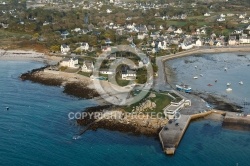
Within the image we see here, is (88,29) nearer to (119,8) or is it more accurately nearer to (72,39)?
(72,39)

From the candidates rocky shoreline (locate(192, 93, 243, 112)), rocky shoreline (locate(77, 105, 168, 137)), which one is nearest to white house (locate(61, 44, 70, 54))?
rocky shoreline (locate(192, 93, 243, 112))

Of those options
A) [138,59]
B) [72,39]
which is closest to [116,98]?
[138,59]

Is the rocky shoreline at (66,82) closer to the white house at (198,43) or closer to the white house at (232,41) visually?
the white house at (198,43)

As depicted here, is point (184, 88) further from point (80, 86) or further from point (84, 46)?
point (84, 46)

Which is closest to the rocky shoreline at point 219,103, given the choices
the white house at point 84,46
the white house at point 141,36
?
the white house at point 84,46

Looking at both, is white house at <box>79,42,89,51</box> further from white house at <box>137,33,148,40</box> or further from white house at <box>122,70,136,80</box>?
white house at <box>122,70,136,80</box>

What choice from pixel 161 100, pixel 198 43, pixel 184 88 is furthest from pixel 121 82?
pixel 198 43
